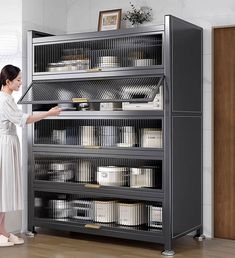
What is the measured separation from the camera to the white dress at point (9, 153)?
4723mm

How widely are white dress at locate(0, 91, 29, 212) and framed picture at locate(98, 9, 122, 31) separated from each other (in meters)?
1.30

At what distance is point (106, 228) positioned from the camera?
489cm

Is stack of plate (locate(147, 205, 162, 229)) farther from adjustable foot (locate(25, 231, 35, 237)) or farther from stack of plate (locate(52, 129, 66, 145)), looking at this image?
adjustable foot (locate(25, 231, 35, 237))

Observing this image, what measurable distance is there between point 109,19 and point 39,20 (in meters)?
0.71

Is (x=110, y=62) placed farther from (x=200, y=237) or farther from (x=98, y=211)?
(x=200, y=237)

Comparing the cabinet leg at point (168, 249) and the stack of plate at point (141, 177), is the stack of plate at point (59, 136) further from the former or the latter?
the cabinet leg at point (168, 249)

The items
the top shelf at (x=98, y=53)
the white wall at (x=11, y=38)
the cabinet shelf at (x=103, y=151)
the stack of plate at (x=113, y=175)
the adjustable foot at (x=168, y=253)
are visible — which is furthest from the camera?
the white wall at (x=11, y=38)

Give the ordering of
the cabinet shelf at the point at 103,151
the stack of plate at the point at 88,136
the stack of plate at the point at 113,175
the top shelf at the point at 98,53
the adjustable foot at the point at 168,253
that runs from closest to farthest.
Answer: the adjustable foot at the point at 168,253
the cabinet shelf at the point at 103,151
the top shelf at the point at 98,53
the stack of plate at the point at 113,175
the stack of plate at the point at 88,136

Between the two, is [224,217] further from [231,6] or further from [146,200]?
[231,6]

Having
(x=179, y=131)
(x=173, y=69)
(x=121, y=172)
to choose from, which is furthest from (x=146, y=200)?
(x=173, y=69)

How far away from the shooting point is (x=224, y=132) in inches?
201

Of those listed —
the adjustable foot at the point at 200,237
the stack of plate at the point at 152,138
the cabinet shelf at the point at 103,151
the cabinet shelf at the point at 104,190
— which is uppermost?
the stack of plate at the point at 152,138

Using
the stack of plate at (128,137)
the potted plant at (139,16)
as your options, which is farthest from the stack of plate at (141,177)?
the potted plant at (139,16)

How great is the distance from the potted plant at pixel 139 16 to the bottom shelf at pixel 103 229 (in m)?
1.97
